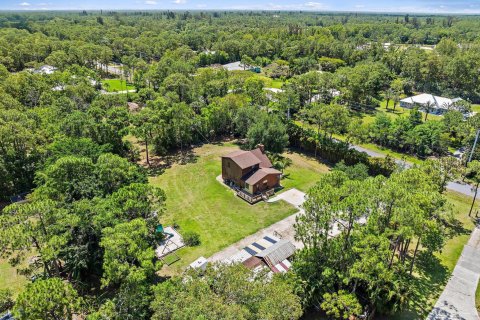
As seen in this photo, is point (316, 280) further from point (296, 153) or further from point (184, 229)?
point (296, 153)

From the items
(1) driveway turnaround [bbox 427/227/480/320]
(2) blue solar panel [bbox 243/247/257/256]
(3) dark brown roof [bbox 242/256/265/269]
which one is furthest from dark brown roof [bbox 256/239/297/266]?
(1) driveway turnaround [bbox 427/227/480/320]

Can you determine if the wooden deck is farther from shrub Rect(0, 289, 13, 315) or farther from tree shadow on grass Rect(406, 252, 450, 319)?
shrub Rect(0, 289, 13, 315)

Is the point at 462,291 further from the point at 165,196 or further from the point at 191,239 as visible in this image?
the point at 165,196

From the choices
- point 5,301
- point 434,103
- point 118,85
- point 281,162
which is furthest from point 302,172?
point 118,85

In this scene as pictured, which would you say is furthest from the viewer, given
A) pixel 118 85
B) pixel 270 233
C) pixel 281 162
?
pixel 118 85

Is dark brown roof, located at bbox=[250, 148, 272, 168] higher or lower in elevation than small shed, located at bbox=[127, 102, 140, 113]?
higher

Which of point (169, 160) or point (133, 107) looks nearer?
point (169, 160)

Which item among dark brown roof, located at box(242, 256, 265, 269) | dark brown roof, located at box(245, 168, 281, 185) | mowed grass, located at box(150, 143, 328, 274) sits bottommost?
mowed grass, located at box(150, 143, 328, 274)
